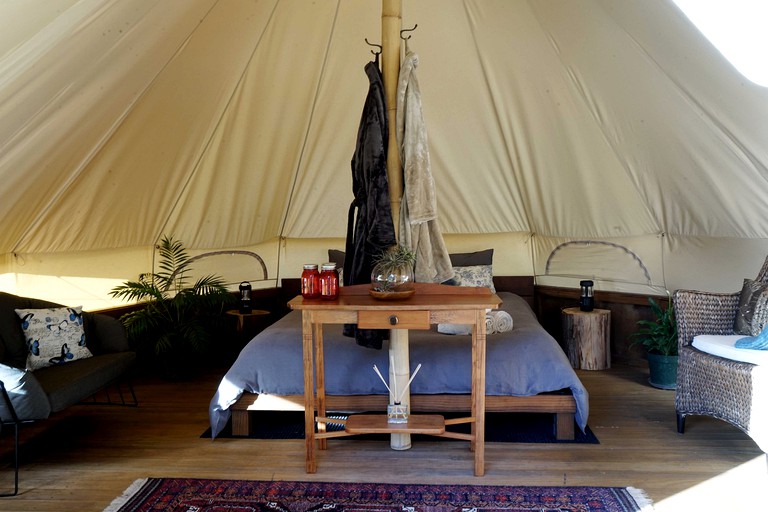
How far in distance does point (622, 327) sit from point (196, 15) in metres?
3.92

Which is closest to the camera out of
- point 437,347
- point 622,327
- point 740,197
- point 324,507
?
point 324,507

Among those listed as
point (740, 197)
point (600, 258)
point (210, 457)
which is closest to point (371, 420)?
point (210, 457)

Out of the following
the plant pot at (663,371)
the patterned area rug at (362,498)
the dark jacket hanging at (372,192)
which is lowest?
the patterned area rug at (362,498)

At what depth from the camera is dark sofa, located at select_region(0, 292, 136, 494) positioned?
315cm

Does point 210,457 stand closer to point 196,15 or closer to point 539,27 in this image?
point 196,15

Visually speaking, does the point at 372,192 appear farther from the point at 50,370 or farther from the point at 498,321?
the point at 50,370

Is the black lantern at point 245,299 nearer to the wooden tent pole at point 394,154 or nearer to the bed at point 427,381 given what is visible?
the bed at point 427,381

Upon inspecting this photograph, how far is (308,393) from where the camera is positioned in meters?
3.26

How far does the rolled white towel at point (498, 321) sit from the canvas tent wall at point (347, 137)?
4.99 feet

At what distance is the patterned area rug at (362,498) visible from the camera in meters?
2.89

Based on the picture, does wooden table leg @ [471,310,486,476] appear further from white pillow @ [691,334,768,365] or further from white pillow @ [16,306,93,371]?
white pillow @ [16,306,93,371]

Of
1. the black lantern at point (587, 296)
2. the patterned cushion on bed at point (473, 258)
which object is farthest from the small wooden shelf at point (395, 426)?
the patterned cushion on bed at point (473, 258)

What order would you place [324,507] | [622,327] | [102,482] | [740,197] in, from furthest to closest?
1. [622,327]
2. [740,197]
3. [102,482]
4. [324,507]

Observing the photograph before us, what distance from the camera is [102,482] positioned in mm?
3225
